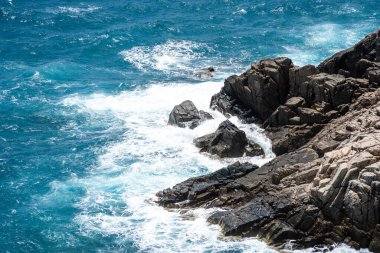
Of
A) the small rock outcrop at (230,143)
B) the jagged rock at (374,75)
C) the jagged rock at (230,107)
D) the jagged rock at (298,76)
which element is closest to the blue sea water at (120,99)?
the jagged rock at (230,107)

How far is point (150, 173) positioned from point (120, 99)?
22408 mm

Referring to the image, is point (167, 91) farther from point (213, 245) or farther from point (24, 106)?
point (213, 245)

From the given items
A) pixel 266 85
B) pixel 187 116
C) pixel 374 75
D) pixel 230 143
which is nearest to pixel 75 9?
pixel 187 116

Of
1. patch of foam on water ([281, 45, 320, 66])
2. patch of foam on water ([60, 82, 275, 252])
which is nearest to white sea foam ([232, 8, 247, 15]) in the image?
patch of foam on water ([281, 45, 320, 66])

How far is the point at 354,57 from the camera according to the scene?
60.1 meters

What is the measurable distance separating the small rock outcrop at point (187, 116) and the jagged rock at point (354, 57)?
1561 centimetres

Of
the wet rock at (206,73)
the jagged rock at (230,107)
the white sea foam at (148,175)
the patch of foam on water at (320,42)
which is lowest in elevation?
the white sea foam at (148,175)

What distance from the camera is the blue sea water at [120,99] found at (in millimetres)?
50406

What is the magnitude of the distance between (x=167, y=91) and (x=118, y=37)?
84.6ft

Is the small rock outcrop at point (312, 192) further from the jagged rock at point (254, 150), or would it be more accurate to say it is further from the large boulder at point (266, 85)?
the large boulder at point (266, 85)

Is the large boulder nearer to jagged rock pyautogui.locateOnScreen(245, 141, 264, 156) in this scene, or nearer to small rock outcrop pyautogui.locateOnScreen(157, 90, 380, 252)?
jagged rock pyautogui.locateOnScreen(245, 141, 264, 156)

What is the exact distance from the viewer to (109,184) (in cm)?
5750

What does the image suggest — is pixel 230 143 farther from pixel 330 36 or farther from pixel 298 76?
pixel 330 36

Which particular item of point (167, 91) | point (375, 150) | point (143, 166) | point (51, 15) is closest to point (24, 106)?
point (167, 91)
